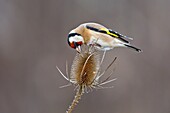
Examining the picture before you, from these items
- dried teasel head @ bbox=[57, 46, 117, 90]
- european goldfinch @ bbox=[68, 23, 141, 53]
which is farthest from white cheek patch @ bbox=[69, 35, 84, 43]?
dried teasel head @ bbox=[57, 46, 117, 90]

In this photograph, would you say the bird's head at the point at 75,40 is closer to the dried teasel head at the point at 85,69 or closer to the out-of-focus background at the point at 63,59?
the dried teasel head at the point at 85,69

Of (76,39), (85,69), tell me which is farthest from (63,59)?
(85,69)

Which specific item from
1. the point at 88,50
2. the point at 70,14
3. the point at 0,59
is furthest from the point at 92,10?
the point at 88,50

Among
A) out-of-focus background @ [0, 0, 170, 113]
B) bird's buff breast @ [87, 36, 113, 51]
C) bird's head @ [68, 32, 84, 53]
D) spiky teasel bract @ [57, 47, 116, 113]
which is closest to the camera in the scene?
spiky teasel bract @ [57, 47, 116, 113]

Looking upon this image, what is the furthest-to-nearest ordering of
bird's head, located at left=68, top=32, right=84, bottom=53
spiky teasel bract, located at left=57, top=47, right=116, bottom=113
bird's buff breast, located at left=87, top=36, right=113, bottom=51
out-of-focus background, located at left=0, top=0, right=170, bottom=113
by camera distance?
out-of-focus background, located at left=0, top=0, right=170, bottom=113
bird's buff breast, located at left=87, top=36, right=113, bottom=51
bird's head, located at left=68, top=32, right=84, bottom=53
spiky teasel bract, located at left=57, top=47, right=116, bottom=113

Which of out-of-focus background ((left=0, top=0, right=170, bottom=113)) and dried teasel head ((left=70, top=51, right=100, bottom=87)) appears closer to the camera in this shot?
dried teasel head ((left=70, top=51, right=100, bottom=87))

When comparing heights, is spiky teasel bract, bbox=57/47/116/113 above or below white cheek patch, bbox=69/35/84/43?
below

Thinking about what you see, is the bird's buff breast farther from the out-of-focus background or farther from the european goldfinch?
the out-of-focus background

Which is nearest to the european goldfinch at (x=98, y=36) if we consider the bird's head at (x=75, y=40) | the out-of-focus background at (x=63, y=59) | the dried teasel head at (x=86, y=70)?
the bird's head at (x=75, y=40)
